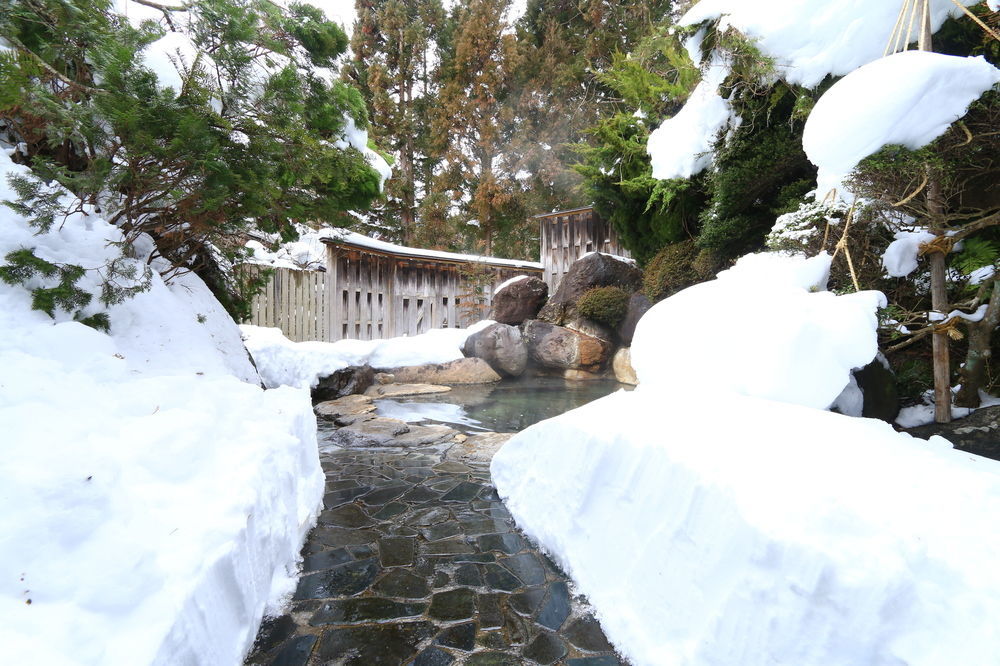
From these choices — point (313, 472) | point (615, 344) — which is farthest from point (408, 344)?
point (313, 472)

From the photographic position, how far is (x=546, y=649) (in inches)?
83.2

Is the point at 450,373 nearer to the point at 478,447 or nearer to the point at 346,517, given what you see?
the point at 478,447

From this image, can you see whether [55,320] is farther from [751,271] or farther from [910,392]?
[910,392]

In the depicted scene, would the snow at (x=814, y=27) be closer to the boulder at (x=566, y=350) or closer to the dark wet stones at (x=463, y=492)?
the dark wet stones at (x=463, y=492)

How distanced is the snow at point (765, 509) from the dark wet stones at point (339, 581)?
3.78 ft

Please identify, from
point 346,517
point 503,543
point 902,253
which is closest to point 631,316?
point 902,253

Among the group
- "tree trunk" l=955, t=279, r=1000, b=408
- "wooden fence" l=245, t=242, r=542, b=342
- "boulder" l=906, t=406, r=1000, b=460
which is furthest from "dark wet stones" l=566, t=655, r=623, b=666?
"wooden fence" l=245, t=242, r=542, b=342

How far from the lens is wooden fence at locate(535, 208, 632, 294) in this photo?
14048 mm

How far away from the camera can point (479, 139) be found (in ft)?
60.3

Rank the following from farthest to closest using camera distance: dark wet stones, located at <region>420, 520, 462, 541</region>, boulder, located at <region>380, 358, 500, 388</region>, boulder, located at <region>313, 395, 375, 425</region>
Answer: boulder, located at <region>380, 358, 500, 388</region> < boulder, located at <region>313, 395, 375, 425</region> < dark wet stones, located at <region>420, 520, 462, 541</region>

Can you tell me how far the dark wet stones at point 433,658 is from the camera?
200 centimetres

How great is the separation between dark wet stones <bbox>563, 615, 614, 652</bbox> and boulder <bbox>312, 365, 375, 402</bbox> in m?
7.19

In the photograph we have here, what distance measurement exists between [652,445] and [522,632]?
1.14m

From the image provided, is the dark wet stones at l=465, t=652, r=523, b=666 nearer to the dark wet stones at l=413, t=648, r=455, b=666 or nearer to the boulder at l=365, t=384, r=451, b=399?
the dark wet stones at l=413, t=648, r=455, b=666
